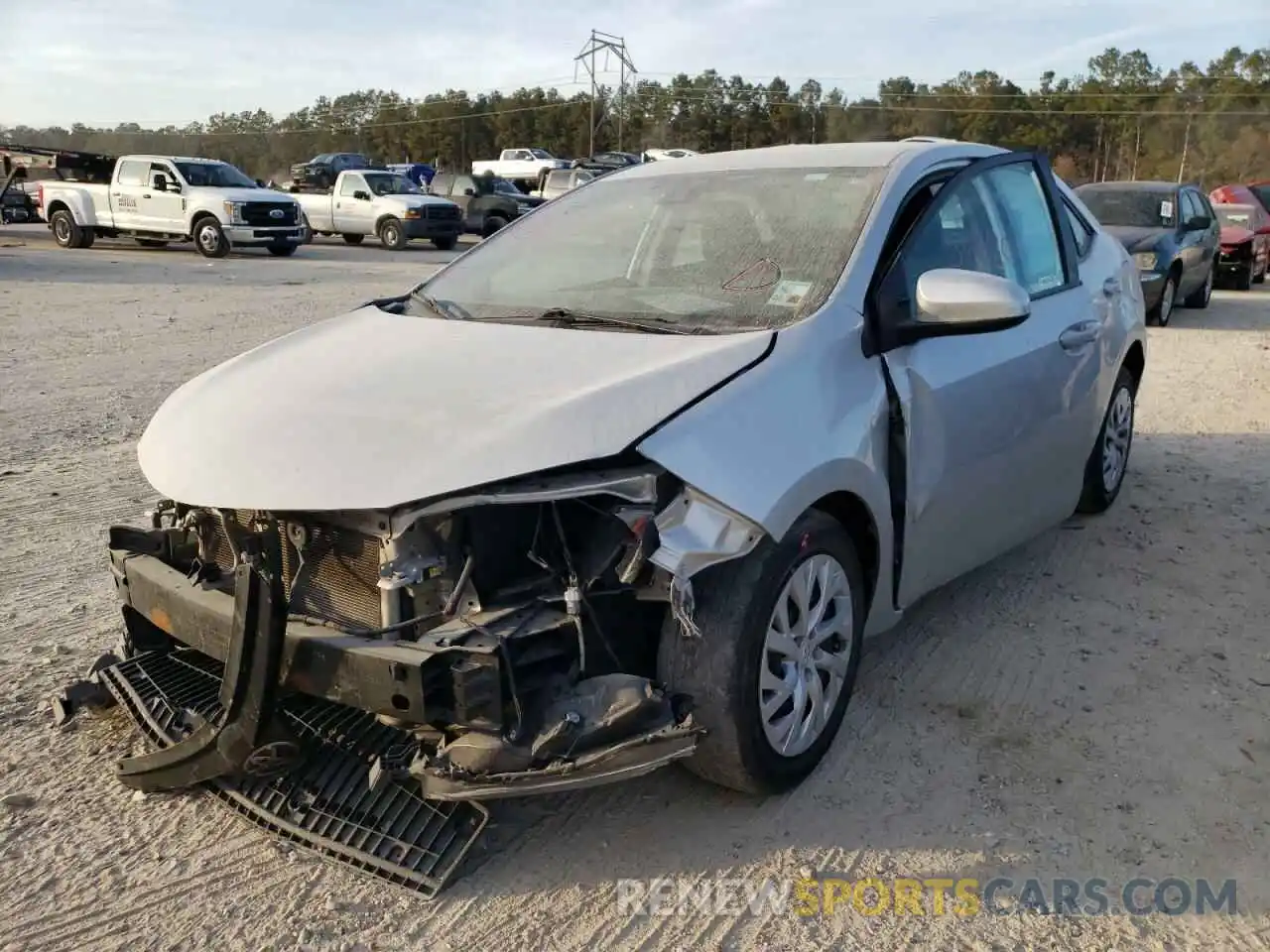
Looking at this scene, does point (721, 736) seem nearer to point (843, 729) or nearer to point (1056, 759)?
point (843, 729)

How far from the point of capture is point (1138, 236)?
1314cm

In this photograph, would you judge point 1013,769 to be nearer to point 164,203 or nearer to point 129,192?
point 164,203

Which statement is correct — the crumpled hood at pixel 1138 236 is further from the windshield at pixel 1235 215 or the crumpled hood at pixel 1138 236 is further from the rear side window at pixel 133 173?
the rear side window at pixel 133 173

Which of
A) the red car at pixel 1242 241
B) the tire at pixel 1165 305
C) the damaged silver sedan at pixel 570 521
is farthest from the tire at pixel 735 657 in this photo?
the red car at pixel 1242 241

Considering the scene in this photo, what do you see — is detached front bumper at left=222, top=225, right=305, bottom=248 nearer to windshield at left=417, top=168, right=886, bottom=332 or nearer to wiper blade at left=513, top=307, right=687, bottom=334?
windshield at left=417, top=168, right=886, bottom=332

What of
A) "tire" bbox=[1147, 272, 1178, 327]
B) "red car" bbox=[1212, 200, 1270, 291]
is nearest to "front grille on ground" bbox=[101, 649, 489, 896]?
"tire" bbox=[1147, 272, 1178, 327]

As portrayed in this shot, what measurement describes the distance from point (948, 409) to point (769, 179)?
1.08 metres

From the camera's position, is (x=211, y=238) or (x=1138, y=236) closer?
(x=1138, y=236)

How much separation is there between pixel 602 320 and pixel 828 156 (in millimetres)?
1237

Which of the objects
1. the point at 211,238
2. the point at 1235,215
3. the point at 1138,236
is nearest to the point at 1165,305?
the point at 1138,236

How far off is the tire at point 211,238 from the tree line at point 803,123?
3669cm

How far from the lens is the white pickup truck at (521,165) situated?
4720 cm

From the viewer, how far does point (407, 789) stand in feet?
9.70

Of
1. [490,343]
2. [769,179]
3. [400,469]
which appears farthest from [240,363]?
[769,179]
